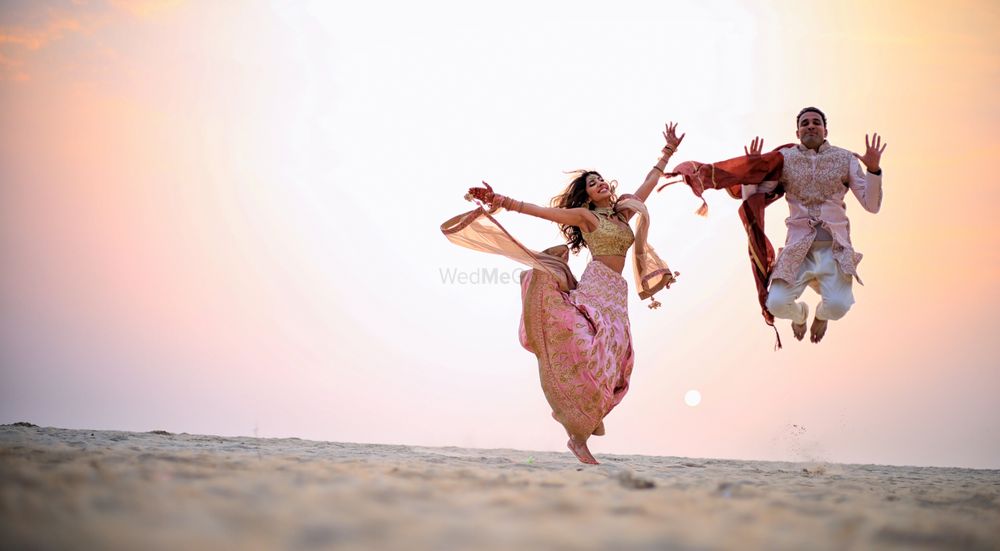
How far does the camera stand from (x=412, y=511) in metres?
2.28

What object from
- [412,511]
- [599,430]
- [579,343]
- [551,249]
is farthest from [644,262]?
[412,511]

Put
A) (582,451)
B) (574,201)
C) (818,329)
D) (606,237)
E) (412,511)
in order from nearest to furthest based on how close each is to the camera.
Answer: (412,511)
(582,451)
(606,237)
(574,201)
(818,329)

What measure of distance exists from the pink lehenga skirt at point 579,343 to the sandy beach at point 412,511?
83.1 inches

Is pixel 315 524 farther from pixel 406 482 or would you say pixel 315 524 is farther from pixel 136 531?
pixel 406 482

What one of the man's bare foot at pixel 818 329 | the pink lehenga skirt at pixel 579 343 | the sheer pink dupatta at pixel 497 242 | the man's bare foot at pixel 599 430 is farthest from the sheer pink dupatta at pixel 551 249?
the man's bare foot at pixel 818 329

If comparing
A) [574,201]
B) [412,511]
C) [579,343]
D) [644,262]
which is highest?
[574,201]

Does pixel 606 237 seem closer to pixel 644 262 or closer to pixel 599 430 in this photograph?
pixel 644 262

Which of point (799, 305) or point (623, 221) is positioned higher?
point (623, 221)

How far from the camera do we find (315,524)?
2.04m

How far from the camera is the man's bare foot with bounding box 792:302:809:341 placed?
6445mm

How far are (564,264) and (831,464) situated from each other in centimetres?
374

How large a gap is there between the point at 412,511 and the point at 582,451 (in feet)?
11.3

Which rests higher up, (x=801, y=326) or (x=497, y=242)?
(x=497, y=242)

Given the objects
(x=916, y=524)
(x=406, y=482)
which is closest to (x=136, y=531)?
(x=406, y=482)
